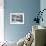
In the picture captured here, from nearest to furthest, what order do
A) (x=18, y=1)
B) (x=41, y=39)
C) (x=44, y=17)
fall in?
(x=41, y=39) < (x=44, y=17) < (x=18, y=1)

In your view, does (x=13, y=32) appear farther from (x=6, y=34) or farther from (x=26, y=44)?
(x=26, y=44)

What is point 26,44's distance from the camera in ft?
10.6

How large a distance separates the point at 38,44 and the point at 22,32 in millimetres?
2717

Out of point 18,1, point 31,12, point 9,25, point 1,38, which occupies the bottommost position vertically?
point 1,38

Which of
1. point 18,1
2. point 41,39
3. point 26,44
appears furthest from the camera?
point 18,1

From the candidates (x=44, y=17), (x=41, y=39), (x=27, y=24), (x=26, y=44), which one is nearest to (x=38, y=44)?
(x=41, y=39)

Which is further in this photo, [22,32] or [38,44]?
[22,32]

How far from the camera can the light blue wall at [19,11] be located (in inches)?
204

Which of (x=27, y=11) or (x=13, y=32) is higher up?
(x=27, y=11)

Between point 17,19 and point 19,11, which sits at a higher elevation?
point 19,11

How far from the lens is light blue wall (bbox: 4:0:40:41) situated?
5172mm

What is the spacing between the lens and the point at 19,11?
519 centimetres

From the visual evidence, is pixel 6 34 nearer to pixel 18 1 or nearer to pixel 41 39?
pixel 18 1

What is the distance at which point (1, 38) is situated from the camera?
5.23 meters
